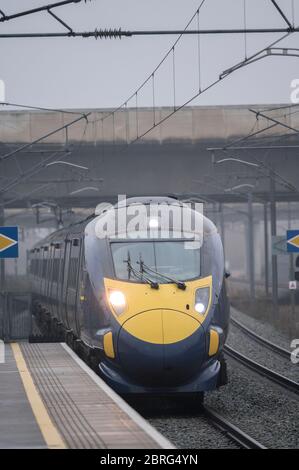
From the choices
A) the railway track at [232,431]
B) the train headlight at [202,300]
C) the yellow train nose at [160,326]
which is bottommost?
the railway track at [232,431]

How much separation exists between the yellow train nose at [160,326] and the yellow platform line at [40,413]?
1757 millimetres

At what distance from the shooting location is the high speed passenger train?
16.6 metres

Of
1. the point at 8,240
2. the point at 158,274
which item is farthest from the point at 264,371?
the point at 158,274

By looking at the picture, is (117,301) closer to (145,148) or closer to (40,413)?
(40,413)

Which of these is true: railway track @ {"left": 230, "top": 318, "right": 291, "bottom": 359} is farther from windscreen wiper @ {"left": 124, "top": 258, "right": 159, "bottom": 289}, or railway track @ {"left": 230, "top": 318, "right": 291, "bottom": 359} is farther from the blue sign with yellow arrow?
windscreen wiper @ {"left": 124, "top": 258, "right": 159, "bottom": 289}

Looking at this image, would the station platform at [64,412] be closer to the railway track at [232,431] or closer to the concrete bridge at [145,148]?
the railway track at [232,431]

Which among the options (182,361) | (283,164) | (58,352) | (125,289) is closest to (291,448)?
(182,361)

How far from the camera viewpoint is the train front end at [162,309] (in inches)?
653

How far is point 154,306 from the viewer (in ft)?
54.9

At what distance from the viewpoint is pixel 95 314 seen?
17.7 meters

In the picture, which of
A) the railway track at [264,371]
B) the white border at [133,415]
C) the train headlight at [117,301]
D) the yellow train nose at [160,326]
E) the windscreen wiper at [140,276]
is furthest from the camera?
the railway track at [264,371]

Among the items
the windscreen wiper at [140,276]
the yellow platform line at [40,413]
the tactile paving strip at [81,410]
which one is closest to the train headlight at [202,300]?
the windscreen wiper at [140,276]
